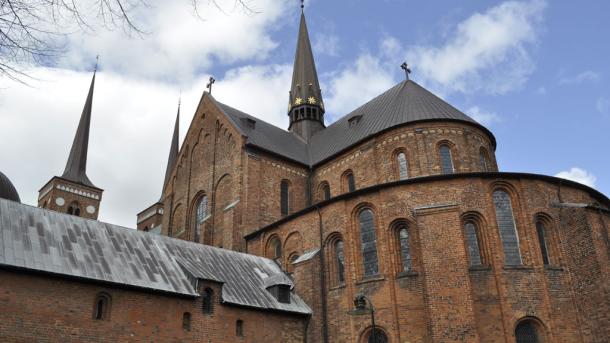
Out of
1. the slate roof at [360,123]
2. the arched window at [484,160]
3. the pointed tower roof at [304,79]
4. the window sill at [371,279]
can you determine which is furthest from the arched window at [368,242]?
the pointed tower roof at [304,79]

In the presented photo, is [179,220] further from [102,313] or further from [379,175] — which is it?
[102,313]

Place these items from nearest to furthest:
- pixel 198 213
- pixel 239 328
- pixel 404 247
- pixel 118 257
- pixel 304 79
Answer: pixel 118 257 < pixel 239 328 < pixel 404 247 < pixel 198 213 < pixel 304 79

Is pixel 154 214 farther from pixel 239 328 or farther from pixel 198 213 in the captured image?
pixel 239 328

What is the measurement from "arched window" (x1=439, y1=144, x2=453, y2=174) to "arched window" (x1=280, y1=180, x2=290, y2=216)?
863 centimetres

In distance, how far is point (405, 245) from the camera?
1981 cm

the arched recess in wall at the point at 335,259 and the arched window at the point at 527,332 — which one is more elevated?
the arched recess in wall at the point at 335,259

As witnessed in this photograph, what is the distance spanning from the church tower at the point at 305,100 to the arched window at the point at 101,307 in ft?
70.4

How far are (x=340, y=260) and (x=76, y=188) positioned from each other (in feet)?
113

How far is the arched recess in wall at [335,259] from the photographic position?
2097cm

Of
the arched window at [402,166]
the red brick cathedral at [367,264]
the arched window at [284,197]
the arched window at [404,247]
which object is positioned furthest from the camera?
the arched window at [284,197]

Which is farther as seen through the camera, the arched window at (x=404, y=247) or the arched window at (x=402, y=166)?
the arched window at (x=402, y=166)

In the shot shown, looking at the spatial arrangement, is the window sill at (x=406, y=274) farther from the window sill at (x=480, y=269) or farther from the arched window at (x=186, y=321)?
the arched window at (x=186, y=321)

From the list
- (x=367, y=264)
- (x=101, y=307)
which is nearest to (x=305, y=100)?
(x=367, y=264)

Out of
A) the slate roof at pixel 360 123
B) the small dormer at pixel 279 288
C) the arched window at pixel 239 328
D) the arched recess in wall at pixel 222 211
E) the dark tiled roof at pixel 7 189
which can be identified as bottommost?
the arched window at pixel 239 328
